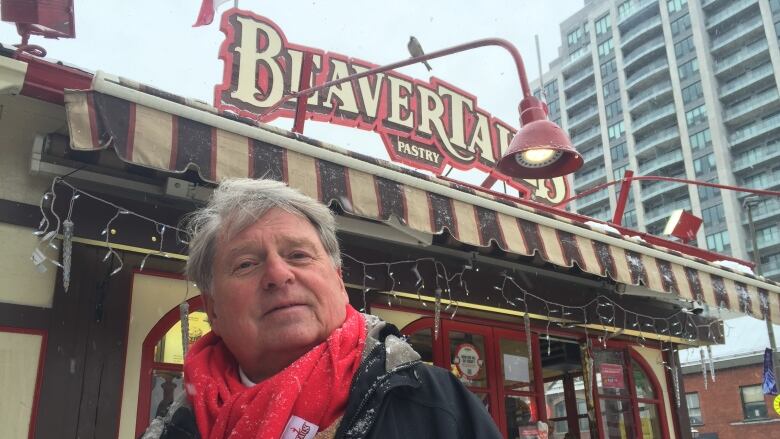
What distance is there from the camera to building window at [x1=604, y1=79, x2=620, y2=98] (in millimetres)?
81312

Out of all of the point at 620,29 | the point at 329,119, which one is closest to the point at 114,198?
the point at 329,119

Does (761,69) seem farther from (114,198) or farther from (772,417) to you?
(114,198)

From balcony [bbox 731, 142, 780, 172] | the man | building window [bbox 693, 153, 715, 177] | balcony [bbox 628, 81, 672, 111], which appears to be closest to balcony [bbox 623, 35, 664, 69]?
balcony [bbox 628, 81, 672, 111]

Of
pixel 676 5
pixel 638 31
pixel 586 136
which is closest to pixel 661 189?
pixel 586 136

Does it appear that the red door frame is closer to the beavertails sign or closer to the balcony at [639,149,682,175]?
the beavertails sign

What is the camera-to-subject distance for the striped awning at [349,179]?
2754 millimetres

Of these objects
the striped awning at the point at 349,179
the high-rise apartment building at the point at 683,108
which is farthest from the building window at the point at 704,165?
the striped awning at the point at 349,179

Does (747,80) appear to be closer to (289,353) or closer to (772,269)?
(772,269)

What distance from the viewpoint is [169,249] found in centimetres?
362

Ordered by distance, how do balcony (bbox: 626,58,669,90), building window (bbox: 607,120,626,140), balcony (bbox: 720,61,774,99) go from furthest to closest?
building window (bbox: 607,120,626,140) < balcony (bbox: 626,58,669,90) < balcony (bbox: 720,61,774,99)

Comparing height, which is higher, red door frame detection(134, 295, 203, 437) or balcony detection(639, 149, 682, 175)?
balcony detection(639, 149, 682, 175)

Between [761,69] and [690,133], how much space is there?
9.25 meters

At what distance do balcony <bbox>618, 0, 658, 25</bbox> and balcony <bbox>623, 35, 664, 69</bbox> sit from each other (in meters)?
4.83

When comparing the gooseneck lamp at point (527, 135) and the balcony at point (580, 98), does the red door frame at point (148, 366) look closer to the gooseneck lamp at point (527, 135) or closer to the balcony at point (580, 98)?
the gooseneck lamp at point (527, 135)
